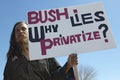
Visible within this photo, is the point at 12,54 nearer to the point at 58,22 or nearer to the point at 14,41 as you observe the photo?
the point at 14,41

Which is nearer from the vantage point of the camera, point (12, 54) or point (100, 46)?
point (100, 46)

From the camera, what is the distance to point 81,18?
2736 millimetres

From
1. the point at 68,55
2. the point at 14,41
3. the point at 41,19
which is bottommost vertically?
the point at 68,55

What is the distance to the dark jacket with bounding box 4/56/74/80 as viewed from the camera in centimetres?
261

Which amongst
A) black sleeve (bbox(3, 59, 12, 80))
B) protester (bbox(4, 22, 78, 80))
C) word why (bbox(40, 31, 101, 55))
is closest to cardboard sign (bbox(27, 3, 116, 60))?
word why (bbox(40, 31, 101, 55))

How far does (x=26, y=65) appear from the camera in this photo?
268 centimetres

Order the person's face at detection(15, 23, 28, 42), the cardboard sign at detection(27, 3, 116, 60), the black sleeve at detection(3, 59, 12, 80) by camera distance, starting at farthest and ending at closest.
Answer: the person's face at detection(15, 23, 28, 42), the black sleeve at detection(3, 59, 12, 80), the cardboard sign at detection(27, 3, 116, 60)

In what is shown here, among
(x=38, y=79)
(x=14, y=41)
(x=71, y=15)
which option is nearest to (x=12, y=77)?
(x=38, y=79)

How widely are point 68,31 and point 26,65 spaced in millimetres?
572

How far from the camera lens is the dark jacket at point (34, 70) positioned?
2.61 metres

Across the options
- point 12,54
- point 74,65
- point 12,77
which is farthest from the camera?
point 12,54

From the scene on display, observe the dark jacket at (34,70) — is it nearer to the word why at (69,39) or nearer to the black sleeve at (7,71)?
the black sleeve at (7,71)

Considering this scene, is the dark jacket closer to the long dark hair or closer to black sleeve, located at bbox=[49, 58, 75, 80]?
black sleeve, located at bbox=[49, 58, 75, 80]

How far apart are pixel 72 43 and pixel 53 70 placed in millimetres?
397
